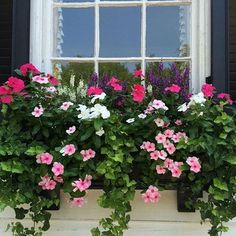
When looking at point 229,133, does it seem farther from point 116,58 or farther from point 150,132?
point 116,58

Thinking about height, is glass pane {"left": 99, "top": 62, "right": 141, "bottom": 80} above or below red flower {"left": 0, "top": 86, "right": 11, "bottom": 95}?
above

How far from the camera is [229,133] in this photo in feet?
7.29

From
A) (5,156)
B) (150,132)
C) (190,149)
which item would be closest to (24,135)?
(5,156)

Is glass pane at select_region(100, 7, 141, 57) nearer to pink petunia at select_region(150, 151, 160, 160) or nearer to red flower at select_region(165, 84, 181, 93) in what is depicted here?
red flower at select_region(165, 84, 181, 93)

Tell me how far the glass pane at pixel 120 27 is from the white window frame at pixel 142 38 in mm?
44

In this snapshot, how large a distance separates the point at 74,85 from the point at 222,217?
1.01 m

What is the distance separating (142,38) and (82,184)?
3.20 ft

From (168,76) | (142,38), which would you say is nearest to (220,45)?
(168,76)

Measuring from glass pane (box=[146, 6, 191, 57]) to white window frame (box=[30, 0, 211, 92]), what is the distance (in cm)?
5

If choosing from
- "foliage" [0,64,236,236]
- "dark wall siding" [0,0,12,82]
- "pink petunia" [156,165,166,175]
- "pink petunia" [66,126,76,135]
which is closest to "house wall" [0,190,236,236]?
"foliage" [0,64,236,236]

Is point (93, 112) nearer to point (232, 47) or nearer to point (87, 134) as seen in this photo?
point (87, 134)

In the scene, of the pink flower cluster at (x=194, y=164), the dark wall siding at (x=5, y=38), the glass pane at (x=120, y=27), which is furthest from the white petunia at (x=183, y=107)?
the dark wall siding at (x=5, y=38)

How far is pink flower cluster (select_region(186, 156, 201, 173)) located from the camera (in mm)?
2178

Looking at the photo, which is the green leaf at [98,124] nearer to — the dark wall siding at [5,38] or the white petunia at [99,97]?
the white petunia at [99,97]
